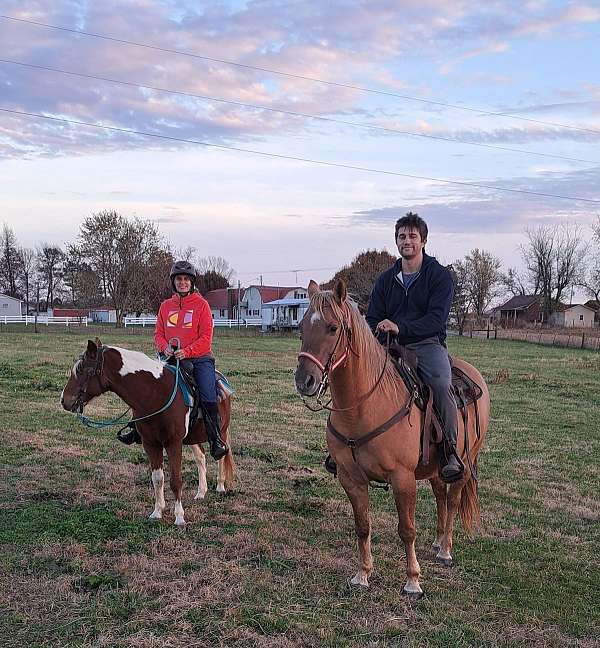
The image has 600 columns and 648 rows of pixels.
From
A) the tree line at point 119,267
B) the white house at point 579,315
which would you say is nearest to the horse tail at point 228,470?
the tree line at point 119,267

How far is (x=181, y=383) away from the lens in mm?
6535

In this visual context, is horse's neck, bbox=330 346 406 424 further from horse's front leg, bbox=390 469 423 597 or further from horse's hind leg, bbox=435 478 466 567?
horse's hind leg, bbox=435 478 466 567

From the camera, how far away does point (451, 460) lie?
505 cm

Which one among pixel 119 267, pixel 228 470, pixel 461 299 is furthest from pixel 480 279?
pixel 228 470

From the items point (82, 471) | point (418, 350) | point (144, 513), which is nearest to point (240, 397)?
point (82, 471)

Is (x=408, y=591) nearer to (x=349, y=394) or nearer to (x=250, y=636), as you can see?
(x=250, y=636)

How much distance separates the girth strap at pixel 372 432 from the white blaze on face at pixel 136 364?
2.39 metres

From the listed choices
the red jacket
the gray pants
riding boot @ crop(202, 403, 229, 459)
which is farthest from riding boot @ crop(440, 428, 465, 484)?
the red jacket

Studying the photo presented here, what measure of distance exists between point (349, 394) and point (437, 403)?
1.02 m

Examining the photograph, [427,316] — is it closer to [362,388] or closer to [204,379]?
[362,388]

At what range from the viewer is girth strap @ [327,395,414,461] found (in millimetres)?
4531

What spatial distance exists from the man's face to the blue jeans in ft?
9.07

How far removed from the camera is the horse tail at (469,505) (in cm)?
577

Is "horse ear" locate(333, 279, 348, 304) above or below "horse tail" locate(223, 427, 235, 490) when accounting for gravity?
above
